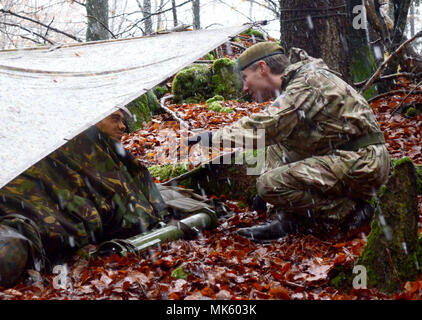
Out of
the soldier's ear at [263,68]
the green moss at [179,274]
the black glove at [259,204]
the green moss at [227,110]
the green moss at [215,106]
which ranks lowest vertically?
the black glove at [259,204]

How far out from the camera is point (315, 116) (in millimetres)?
3537

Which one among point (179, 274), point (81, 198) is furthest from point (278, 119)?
point (81, 198)

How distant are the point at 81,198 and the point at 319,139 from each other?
2.06 meters

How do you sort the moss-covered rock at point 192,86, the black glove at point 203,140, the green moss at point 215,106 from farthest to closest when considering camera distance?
the moss-covered rock at point 192,86, the green moss at point 215,106, the black glove at point 203,140

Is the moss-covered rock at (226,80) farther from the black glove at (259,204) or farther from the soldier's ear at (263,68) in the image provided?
the soldier's ear at (263,68)

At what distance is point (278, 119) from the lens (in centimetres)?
342

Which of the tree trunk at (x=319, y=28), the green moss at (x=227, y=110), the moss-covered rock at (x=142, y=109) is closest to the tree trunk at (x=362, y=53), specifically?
the green moss at (x=227, y=110)

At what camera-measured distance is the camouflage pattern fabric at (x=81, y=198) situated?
323cm

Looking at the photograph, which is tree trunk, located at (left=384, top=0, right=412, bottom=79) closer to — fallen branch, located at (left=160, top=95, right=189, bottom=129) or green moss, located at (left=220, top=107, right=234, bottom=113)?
green moss, located at (left=220, top=107, right=234, bottom=113)

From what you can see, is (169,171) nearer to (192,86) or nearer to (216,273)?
Result: (216,273)

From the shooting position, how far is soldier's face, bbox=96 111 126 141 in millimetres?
3975
